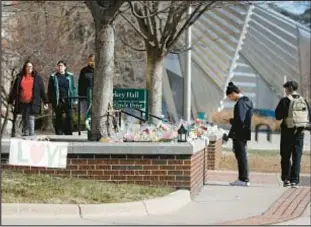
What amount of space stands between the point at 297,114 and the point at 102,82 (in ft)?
11.5

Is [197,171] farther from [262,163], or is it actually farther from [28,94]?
[262,163]

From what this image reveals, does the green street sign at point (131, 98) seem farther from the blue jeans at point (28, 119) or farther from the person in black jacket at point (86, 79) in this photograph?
the blue jeans at point (28, 119)

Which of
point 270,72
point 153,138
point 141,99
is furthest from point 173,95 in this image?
point 153,138

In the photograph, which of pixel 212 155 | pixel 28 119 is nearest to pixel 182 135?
pixel 28 119

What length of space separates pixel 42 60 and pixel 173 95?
76.6ft

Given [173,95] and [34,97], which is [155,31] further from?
[173,95]

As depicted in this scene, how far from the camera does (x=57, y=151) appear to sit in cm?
969

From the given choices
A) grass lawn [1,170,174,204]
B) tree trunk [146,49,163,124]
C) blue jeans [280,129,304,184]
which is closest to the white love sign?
grass lawn [1,170,174,204]

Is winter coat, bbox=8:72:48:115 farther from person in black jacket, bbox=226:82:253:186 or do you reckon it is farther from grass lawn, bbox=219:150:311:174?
grass lawn, bbox=219:150:311:174

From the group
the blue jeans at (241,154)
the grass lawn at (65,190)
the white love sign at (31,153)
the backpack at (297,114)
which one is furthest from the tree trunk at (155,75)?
the white love sign at (31,153)

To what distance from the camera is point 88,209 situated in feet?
28.0

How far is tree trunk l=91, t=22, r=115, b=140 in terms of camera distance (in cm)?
1160

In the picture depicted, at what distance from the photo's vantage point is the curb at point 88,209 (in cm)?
838

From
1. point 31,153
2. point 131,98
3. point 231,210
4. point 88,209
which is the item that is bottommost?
point 231,210
